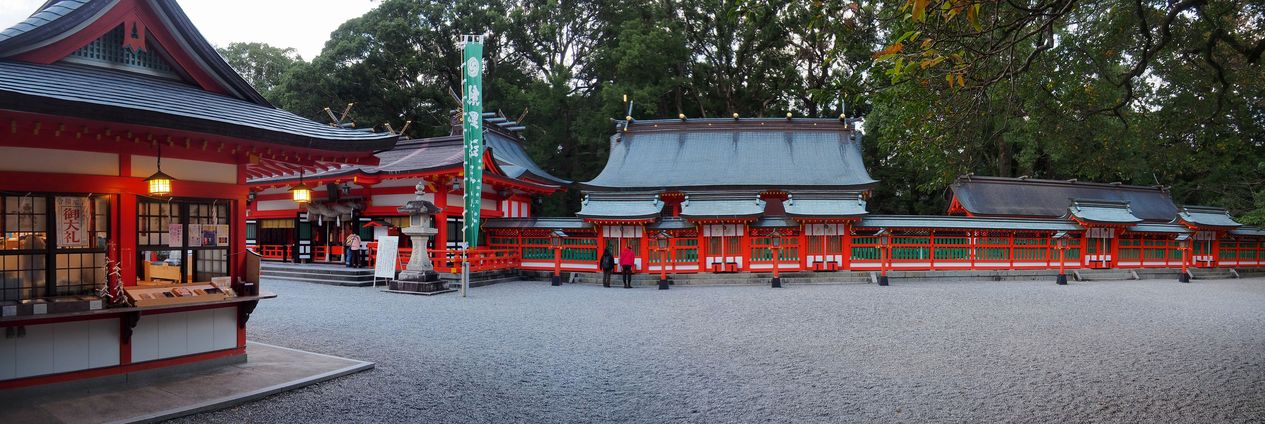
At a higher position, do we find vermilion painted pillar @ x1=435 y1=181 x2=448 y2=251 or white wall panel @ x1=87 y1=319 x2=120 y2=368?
vermilion painted pillar @ x1=435 y1=181 x2=448 y2=251

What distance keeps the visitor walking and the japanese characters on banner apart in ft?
44.6

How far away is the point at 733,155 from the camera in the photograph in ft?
86.2

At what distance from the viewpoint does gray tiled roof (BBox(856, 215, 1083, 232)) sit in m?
20.7

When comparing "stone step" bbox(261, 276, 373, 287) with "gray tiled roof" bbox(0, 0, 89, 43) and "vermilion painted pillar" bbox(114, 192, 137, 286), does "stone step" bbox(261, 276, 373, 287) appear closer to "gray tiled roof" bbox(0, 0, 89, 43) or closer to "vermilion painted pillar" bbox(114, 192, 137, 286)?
"vermilion painted pillar" bbox(114, 192, 137, 286)

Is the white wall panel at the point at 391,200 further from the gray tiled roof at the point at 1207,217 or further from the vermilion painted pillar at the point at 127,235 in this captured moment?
the gray tiled roof at the point at 1207,217

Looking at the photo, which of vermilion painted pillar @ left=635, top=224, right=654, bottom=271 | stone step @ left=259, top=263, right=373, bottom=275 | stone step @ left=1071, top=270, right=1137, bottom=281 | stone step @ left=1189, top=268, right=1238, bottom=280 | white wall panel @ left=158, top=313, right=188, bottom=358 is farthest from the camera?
stone step @ left=1189, top=268, right=1238, bottom=280

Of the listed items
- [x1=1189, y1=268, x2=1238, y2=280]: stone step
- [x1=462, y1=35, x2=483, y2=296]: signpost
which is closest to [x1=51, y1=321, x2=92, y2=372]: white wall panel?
[x1=462, y1=35, x2=483, y2=296]: signpost

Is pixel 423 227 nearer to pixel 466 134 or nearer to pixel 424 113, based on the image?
pixel 466 134

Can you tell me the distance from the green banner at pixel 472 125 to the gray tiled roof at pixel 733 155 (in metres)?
8.79

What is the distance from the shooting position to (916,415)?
20.0 feet

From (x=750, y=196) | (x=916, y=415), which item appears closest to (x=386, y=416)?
(x=916, y=415)

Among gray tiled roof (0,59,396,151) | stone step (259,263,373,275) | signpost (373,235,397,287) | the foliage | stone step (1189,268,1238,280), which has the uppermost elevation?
the foliage

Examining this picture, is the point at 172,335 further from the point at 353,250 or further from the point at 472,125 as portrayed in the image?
the point at 353,250

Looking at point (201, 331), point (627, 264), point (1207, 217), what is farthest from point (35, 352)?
point (1207, 217)
